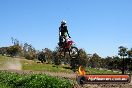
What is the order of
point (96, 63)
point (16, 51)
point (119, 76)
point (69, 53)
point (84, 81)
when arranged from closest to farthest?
point (84, 81) < point (119, 76) < point (69, 53) < point (16, 51) < point (96, 63)

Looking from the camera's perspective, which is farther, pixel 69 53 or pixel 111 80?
pixel 69 53

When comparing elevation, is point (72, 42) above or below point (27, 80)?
above

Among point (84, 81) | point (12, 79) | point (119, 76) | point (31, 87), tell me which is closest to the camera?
point (84, 81)

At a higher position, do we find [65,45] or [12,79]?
[65,45]

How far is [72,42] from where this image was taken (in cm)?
2609

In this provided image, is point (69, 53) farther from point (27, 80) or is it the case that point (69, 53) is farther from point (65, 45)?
point (27, 80)

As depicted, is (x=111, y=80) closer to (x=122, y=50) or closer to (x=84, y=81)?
(x=84, y=81)

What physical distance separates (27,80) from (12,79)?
4318 mm

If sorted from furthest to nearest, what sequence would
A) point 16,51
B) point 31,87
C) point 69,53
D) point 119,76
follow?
point 16,51 → point 69,53 → point 31,87 → point 119,76

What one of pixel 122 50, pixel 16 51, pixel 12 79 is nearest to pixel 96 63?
pixel 16 51

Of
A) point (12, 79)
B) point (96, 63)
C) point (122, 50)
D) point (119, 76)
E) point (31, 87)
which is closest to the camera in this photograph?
point (119, 76)

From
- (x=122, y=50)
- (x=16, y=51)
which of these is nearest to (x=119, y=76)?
(x=122, y=50)

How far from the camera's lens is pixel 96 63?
189000 millimetres

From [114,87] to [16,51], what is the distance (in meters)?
129
